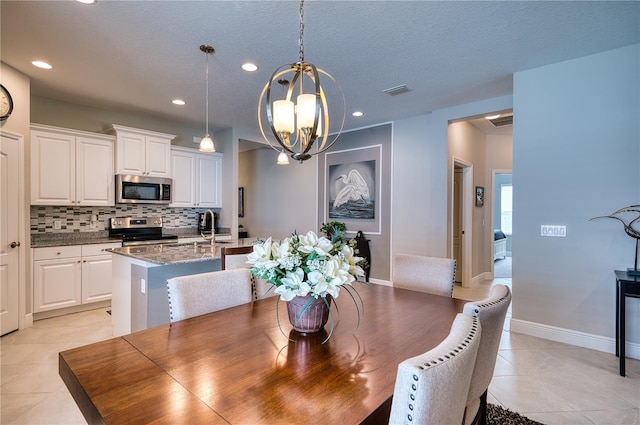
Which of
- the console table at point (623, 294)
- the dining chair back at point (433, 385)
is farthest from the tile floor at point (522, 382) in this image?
the dining chair back at point (433, 385)

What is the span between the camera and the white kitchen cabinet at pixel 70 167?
12.2ft

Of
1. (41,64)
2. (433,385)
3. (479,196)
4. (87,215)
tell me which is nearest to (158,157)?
(87,215)

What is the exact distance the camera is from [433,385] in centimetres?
65

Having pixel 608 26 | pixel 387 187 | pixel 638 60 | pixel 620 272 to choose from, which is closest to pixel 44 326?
pixel 387 187

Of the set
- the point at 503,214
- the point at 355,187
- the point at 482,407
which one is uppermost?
the point at 355,187

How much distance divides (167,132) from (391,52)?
3975 mm

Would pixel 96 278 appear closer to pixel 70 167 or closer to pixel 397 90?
pixel 70 167

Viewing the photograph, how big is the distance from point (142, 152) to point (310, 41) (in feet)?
10.5

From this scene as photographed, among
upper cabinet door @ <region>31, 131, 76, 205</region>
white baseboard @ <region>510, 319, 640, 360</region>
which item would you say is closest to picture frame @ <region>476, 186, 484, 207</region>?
white baseboard @ <region>510, 319, 640, 360</region>

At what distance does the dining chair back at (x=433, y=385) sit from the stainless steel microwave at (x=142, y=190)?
4689mm

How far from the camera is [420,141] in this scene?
15.4ft

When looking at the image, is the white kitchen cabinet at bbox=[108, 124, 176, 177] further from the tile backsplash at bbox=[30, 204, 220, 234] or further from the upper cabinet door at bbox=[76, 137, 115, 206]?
the tile backsplash at bbox=[30, 204, 220, 234]

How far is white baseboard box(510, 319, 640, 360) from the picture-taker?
2704mm

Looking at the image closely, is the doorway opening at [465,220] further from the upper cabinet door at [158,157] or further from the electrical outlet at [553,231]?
the upper cabinet door at [158,157]
